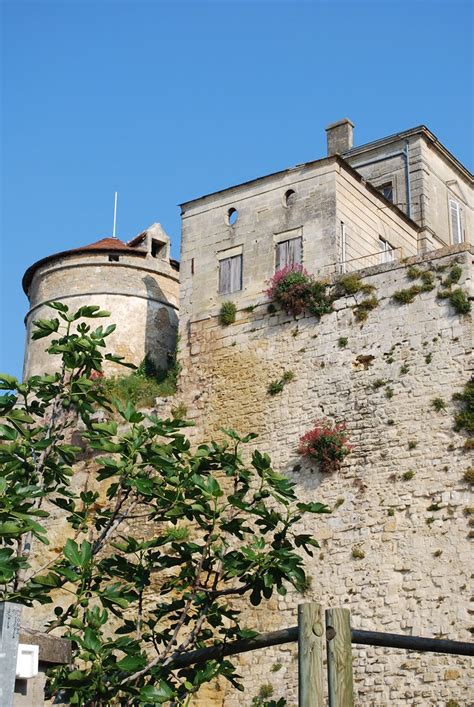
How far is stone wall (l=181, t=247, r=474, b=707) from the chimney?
325 inches

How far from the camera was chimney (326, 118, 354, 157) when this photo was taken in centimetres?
2598

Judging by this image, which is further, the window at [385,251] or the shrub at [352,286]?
the window at [385,251]

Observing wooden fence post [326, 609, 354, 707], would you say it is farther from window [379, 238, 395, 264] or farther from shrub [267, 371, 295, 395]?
window [379, 238, 395, 264]

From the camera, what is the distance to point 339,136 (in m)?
26.3

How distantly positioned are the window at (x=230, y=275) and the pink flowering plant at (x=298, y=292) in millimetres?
981

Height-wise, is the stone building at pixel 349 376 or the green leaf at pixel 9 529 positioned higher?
the stone building at pixel 349 376

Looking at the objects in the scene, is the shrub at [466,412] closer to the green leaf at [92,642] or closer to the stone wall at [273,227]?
the stone wall at [273,227]

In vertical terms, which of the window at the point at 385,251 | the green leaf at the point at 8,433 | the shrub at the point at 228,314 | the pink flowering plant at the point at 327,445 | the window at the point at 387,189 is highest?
the window at the point at 387,189

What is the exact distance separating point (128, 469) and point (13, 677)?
3033 millimetres

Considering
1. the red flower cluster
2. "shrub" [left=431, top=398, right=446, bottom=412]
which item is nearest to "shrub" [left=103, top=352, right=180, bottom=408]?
the red flower cluster

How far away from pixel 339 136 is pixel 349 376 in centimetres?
1042

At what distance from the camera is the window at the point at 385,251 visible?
20.7 m

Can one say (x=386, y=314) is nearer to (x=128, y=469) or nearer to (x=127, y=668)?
(x=128, y=469)

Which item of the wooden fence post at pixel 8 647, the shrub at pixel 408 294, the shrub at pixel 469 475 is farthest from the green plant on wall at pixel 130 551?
the shrub at pixel 408 294
